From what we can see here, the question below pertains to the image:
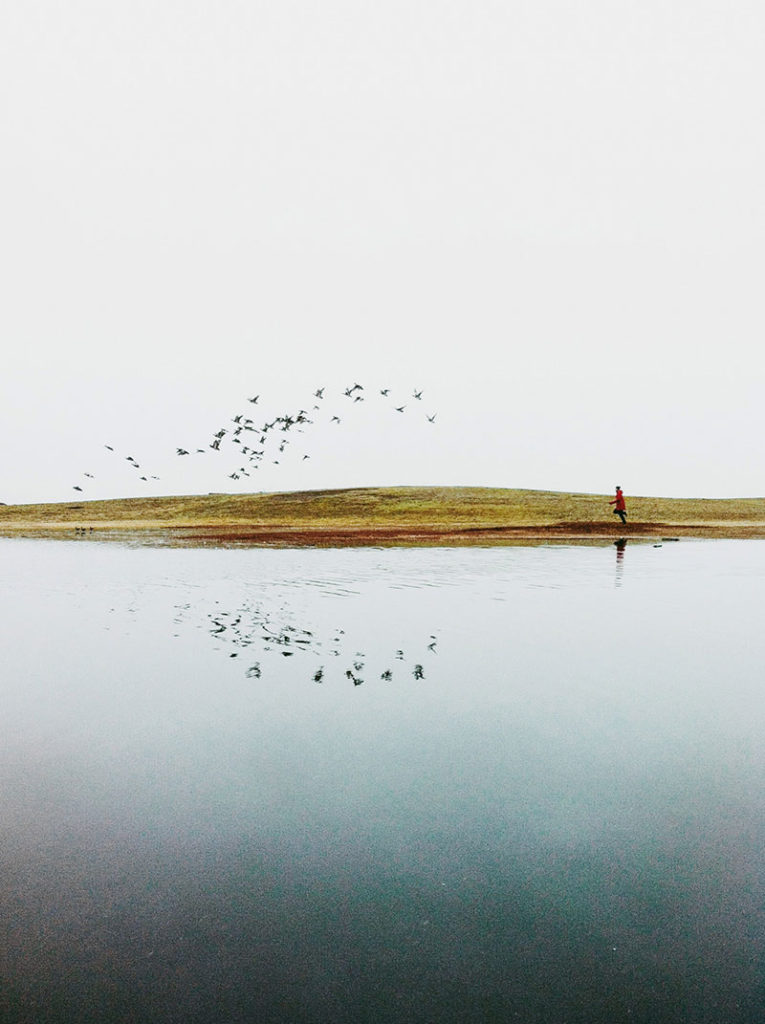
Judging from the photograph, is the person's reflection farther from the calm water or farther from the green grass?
the green grass

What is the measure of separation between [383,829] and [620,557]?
30.1 meters

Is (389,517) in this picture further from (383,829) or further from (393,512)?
(383,829)

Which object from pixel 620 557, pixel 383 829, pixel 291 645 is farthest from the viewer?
pixel 620 557

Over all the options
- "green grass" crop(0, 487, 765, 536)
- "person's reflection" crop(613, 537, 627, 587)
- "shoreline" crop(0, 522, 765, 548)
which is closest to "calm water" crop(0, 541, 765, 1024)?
"person's reflection" crop(613, 537, 627, 587)

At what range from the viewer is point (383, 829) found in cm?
595

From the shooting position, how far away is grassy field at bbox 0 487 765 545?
56.0 m

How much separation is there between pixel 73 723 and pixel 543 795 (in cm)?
541

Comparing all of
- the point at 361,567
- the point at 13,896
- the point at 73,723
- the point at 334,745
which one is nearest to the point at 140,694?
the point at 73,723

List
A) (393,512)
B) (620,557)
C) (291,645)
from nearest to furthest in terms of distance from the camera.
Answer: (291,645) → (620,557) → (393,512)

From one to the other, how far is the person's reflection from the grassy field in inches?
217

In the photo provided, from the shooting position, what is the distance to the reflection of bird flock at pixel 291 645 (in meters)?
11.4

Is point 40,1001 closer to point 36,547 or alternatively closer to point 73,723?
point 73,723

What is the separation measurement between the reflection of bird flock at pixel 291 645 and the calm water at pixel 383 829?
3.8 inches

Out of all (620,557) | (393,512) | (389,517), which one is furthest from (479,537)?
(393,512)
